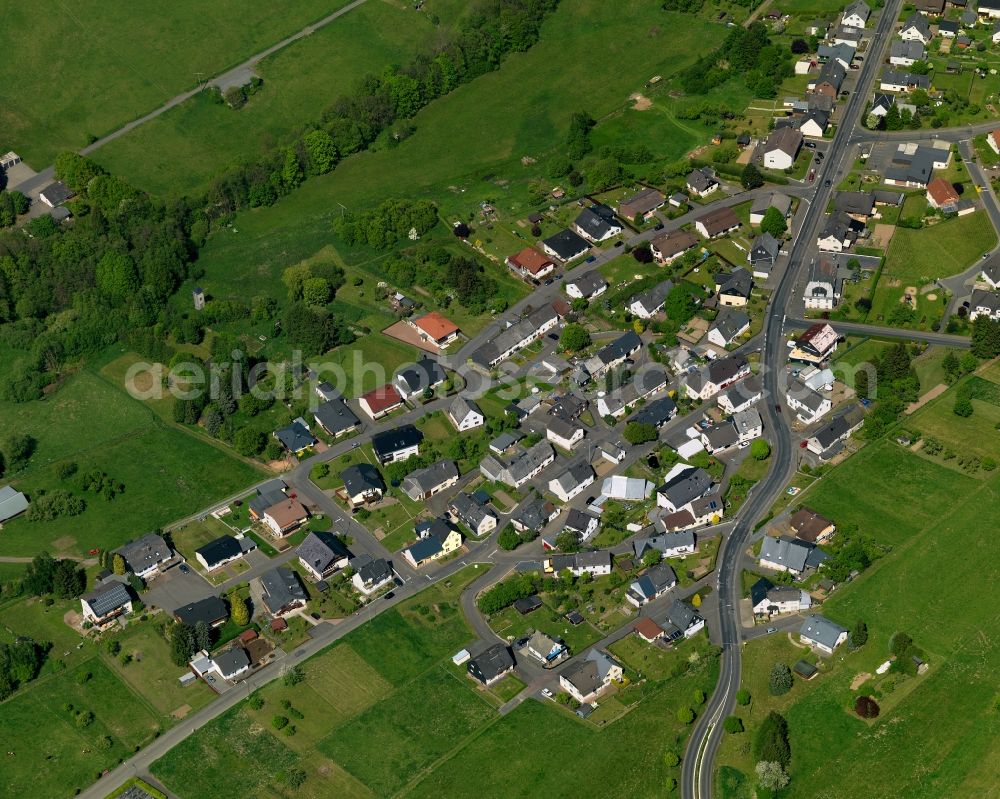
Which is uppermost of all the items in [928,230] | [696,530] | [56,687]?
[928,230]

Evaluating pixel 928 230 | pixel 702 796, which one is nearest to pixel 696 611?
pixel 702 796

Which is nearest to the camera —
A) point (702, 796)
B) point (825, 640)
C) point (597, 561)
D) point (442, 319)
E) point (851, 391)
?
point (702, 796)

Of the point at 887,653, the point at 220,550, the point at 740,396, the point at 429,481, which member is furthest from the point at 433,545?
the point at 887,653

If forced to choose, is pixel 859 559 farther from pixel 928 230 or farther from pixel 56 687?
pixel 56 687

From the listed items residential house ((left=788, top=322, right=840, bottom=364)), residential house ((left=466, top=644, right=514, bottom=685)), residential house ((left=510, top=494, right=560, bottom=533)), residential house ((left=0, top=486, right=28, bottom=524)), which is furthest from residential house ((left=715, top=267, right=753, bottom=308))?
residential house ((left=0, top=486, right=28, bottom=524))

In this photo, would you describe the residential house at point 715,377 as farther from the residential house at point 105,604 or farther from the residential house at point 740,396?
the residential house at point 105,604
